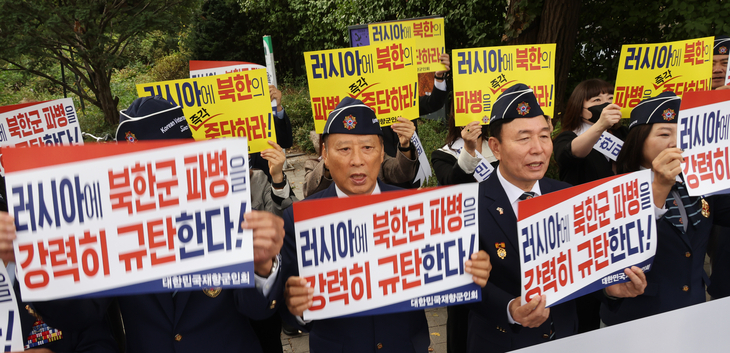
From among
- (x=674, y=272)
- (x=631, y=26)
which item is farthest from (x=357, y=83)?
(x=631, y=26)

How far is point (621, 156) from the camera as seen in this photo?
9.80 ft

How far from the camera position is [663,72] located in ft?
13.8

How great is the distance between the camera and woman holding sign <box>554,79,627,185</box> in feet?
11.6

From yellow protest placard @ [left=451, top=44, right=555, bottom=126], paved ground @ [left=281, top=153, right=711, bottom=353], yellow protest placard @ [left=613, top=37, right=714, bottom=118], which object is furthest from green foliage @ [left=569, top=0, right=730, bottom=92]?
yellow protest placard @ [left=451, top=44, right=555, bottom=126]

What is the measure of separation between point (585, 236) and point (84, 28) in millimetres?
15152

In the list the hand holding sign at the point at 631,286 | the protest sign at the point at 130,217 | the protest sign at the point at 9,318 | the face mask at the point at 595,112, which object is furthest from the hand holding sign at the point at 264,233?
the face mask at the point at 595,112

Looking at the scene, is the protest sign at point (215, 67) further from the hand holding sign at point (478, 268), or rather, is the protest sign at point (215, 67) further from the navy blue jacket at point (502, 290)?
the hand holding sign at point (478, 268)

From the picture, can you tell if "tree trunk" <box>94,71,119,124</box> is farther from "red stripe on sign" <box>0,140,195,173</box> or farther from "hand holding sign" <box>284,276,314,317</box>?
"hand holding sign" <box>284,276,314,317</box>

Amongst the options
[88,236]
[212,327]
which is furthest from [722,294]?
[88,236]

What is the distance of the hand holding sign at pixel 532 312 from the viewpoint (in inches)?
85.3

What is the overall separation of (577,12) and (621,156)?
15.7 feet

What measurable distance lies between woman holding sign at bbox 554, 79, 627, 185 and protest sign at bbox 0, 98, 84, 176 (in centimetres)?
474

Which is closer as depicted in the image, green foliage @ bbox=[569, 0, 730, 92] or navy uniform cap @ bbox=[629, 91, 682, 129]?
navy uniform cap @ bbox=[629, 91, 682, 129]

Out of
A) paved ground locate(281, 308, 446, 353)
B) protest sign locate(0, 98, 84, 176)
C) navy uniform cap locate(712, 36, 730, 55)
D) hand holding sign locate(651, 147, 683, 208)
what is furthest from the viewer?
protest sign locate(0, 98, 84, 176)
